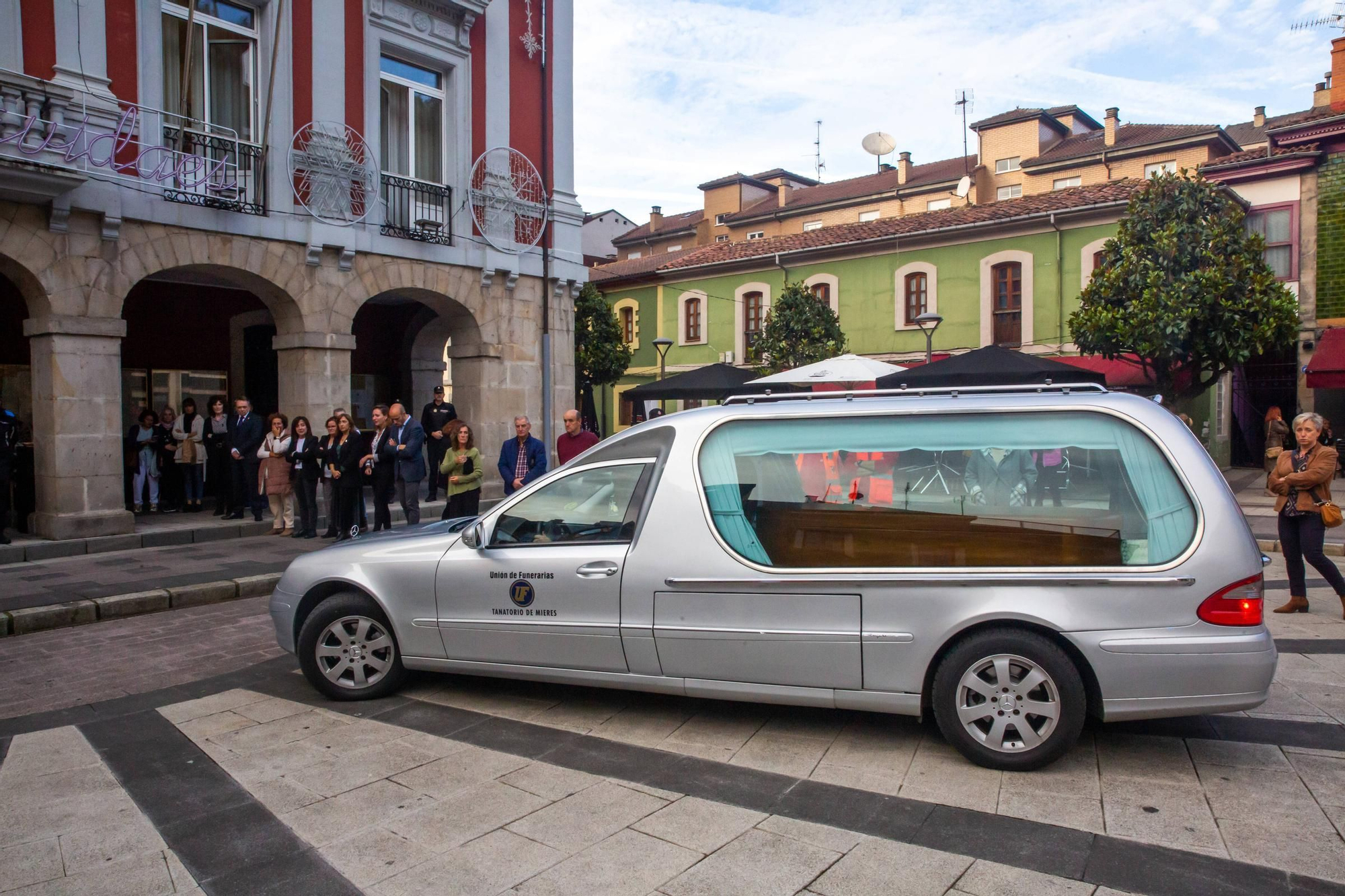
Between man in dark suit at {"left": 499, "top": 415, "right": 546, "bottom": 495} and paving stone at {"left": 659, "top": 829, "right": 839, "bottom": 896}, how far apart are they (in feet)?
22.1

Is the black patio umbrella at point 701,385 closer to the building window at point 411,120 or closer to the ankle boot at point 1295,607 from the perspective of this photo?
the building window at point 411,120

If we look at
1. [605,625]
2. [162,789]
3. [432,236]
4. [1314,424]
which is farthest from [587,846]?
[432,236]

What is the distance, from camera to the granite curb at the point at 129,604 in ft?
24.4

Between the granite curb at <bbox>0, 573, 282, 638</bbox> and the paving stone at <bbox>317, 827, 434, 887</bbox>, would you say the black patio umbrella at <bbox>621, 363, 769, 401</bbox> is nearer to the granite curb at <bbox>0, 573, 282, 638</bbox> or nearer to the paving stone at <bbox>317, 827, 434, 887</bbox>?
the granite curb at <bbox>0, 573, 282, 638</bbox>

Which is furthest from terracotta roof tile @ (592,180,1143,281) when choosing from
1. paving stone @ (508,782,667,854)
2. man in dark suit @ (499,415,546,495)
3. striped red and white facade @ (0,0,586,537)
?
paving stone @ (508,782,667,854)

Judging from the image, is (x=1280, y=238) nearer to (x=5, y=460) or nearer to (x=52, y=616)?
(x=52, y=616)

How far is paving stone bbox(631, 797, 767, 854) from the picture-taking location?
11.5 feet

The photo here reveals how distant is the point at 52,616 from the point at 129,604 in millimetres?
588

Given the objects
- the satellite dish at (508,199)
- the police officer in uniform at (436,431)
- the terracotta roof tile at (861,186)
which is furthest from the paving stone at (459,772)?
the terracotta roof tile at (861,186)

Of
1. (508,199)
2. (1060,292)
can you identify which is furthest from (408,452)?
(1060,292)

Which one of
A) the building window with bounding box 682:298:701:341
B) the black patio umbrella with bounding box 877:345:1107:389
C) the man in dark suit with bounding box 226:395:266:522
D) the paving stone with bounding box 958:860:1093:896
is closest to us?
the paving stone with bounding box 958:860:1093:896

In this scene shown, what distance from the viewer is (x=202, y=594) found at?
336 inches

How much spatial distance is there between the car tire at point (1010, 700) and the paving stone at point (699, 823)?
3.63ft

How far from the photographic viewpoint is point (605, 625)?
476cm
